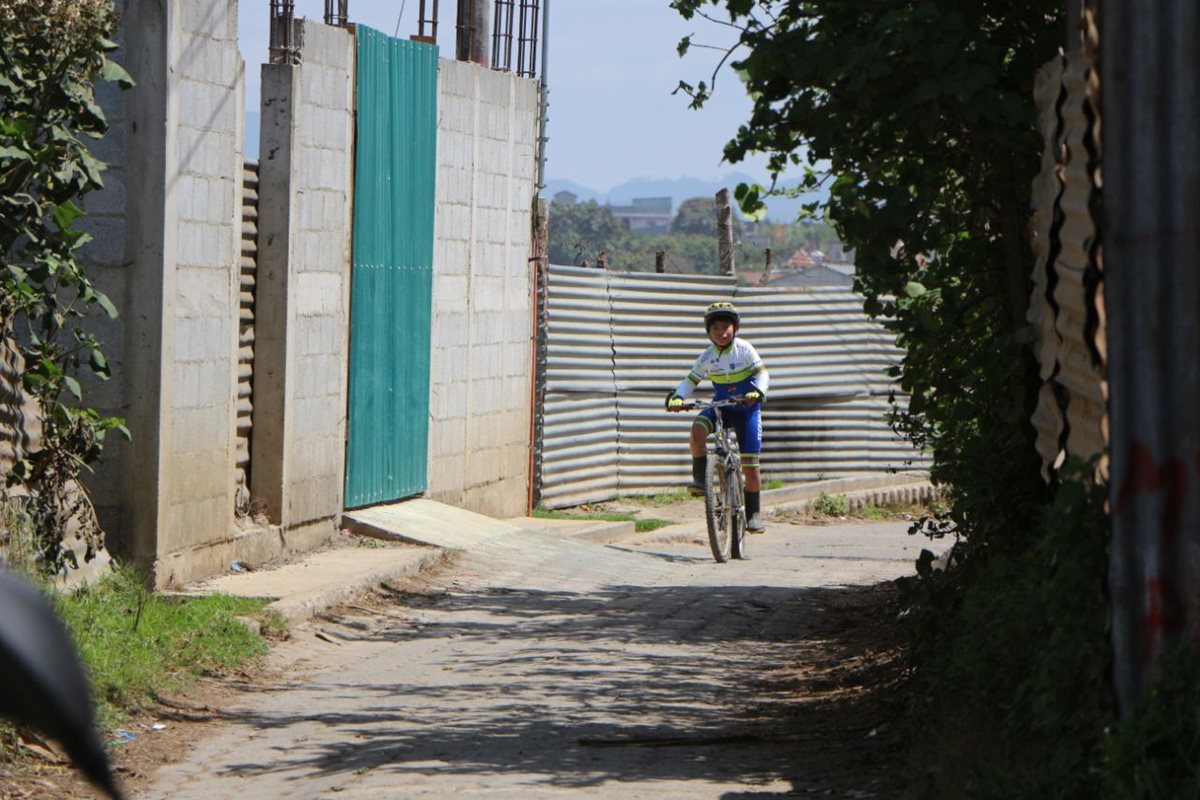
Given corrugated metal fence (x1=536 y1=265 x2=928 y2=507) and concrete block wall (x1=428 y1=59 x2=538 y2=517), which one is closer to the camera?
concrete block wall (x1=428 y1=59 x2=538 y2=517)

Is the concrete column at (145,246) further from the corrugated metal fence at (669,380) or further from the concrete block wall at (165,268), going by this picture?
the corrugated metal fence at (669,380)

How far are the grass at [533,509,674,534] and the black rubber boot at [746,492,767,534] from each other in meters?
1.46

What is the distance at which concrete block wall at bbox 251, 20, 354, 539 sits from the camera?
11461mm

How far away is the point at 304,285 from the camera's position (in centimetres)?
1182

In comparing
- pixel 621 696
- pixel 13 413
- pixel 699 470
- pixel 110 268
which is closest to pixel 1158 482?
pixel 621 696

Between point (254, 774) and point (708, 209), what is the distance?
4049 inches

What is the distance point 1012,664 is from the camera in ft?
16.1

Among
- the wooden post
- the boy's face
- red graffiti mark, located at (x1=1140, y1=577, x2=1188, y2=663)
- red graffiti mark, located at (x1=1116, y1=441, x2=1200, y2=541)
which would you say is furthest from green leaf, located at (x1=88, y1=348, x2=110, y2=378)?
the wooden post

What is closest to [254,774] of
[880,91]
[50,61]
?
[880,91]

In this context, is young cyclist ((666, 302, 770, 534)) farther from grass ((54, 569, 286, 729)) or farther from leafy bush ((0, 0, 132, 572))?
leafy bush ((0, 0, 132, 572))

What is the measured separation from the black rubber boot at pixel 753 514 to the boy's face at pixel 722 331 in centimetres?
142

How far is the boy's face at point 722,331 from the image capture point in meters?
13.8

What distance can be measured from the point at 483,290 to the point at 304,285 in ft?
12.0

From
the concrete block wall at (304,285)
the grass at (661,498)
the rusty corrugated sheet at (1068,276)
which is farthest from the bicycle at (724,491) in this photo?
the rusty corrugated sheet at (1068,276)
